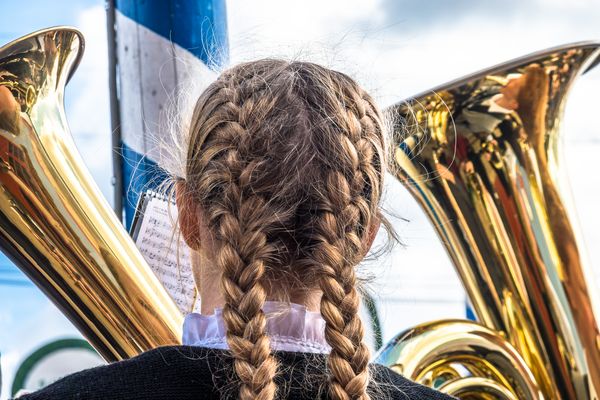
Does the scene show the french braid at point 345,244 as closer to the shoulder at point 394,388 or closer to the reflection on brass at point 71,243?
the shoulder at point 394,388

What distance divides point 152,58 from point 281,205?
2.86 feet

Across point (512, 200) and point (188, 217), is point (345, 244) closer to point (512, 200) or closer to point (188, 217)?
point (188, 217)

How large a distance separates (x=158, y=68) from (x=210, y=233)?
814 mm

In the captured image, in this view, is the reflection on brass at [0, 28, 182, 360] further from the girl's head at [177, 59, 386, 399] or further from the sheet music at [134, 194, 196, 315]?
the girl's head at [177, 59, 386, 399]

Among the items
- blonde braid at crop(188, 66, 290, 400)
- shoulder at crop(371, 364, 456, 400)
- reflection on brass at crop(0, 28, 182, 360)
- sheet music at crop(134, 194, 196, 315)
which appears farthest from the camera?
sheet music at crop(134, 194, 196, 315)

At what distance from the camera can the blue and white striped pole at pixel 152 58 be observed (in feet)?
5.62

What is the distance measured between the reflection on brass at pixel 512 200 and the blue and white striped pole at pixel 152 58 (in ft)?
1.33

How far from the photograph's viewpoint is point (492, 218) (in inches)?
64.9

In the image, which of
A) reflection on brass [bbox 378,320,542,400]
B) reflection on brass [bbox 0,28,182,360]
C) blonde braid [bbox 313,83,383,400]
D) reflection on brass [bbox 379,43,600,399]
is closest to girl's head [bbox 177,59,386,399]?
blonde braid [bbox 313,83,383,400]

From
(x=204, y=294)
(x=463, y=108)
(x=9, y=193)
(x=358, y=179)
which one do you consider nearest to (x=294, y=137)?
(x=358, y=179)

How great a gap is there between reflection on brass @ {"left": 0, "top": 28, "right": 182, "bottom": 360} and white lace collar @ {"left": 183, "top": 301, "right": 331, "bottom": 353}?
0.90 ft

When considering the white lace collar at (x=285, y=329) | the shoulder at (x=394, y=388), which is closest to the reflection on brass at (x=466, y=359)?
the shoulder at (x=394, y=388)

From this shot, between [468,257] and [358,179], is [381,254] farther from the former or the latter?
A: [468,257]

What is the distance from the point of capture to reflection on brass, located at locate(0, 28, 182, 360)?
47.3 inches
